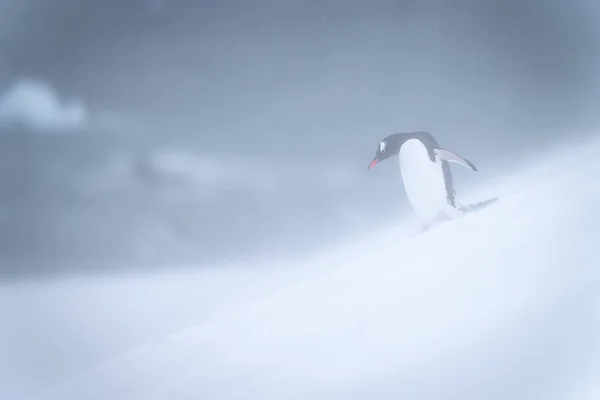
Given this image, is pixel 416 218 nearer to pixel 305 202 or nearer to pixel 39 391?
pixel 305 202

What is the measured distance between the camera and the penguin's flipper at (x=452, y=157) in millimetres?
1356

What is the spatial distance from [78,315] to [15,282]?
0.18 metres

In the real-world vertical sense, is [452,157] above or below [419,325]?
above

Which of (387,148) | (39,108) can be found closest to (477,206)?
(387,148)

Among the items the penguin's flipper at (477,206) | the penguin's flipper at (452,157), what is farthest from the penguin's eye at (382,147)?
the penguin's flipper at (477,206)

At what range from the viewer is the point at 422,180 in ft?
4.44

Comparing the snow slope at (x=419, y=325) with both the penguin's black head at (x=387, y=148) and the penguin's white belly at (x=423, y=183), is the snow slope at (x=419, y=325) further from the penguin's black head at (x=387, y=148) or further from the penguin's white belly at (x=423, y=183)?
the penguin's black head at (x=387, y=148)

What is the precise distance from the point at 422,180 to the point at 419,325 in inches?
16.0

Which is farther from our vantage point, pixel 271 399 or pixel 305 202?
pixel 305 202

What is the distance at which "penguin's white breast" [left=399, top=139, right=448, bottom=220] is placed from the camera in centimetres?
135

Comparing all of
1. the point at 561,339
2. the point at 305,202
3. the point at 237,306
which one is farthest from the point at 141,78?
the point at 561,339

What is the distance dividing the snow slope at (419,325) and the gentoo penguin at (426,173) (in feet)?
0.15

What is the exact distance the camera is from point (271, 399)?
117 centimetres

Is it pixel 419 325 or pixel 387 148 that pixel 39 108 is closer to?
pixel 387 148
